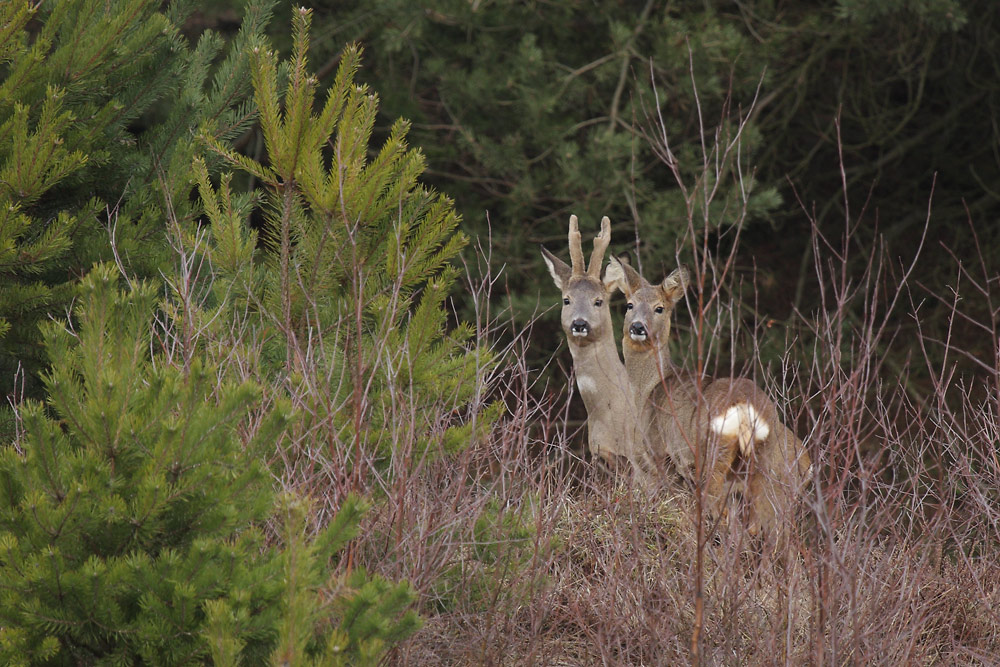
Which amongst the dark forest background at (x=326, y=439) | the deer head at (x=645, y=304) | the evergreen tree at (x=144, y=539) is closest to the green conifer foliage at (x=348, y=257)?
the dark forest background at (x=326, y=439)

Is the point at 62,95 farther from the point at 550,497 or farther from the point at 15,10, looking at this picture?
the point at 550,497

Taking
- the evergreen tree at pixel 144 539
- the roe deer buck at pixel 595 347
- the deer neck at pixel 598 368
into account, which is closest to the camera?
the evergreen tree at pixel 144 539

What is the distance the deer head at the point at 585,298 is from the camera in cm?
557

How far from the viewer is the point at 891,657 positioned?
3.71m

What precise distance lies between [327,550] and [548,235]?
703 cm

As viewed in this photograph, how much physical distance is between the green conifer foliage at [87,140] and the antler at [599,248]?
1581 mm

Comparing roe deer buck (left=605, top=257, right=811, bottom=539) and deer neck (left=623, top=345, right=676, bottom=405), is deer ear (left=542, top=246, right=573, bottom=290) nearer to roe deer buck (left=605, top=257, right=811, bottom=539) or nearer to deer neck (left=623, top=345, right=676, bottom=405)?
roe deer buck (left=605, top=257, right=811, bottom=539)

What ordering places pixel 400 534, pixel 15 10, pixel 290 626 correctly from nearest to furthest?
pixel 290 626, pixel 400 534, pixel 15 10

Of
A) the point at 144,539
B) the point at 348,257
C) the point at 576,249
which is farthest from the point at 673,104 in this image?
the point at 144,539

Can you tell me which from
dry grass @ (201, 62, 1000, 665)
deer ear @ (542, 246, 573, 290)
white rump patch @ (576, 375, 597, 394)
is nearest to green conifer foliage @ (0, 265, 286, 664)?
dry grass @ (201, 62, 1000, 665)

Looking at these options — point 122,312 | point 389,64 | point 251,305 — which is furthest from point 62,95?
point 389,64

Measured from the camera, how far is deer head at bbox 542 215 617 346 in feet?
18.3

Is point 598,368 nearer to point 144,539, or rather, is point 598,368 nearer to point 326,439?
point 326,439

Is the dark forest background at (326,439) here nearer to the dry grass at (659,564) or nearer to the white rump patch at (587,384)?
the dry grass at (659,564)
